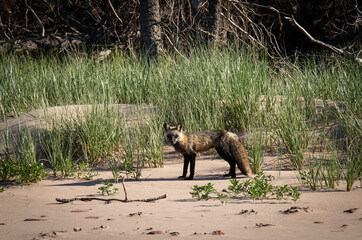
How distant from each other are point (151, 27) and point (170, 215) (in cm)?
916

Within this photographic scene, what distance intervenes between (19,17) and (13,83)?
8.80 metres

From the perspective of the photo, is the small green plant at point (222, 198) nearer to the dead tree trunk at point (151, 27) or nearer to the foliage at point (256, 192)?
the foliage at point (256, 192)

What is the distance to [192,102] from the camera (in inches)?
314

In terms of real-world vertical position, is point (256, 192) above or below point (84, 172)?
above

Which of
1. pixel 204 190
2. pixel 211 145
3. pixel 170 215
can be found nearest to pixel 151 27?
pixel 211 145

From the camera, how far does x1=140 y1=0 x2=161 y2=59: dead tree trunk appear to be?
12.5m

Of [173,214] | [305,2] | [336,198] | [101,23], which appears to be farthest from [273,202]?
[305,2]

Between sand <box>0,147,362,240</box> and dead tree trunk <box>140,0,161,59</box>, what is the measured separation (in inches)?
289

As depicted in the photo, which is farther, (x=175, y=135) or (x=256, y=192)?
(x=175, y=135)

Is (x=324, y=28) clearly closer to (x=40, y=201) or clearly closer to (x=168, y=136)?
(x=168, y=136)

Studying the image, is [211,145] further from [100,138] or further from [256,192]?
[100,138]

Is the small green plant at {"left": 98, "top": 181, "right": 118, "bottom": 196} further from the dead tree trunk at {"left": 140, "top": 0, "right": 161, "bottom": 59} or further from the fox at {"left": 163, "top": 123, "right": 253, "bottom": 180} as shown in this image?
the dead tree trunk at {"left": 140, "top": 0, "right": 161, "bottom": 59}

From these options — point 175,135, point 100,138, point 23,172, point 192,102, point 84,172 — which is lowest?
point 84,172

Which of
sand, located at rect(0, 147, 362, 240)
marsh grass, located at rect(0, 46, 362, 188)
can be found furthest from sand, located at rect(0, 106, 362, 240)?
marsh grass, located at rect(0, 46, 362, 188)
